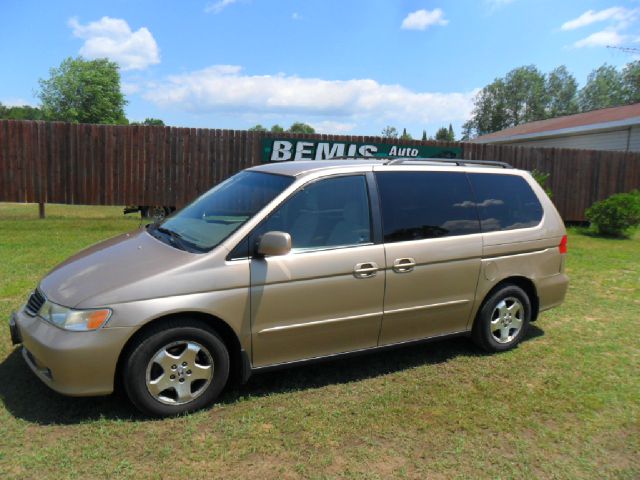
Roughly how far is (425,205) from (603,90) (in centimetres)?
6588

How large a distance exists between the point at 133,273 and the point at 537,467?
2.87 m

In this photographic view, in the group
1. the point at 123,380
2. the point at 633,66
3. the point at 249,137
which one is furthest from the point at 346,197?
the point at 633,66

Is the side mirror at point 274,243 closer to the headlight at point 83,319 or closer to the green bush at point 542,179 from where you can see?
the headlight at point 83,319

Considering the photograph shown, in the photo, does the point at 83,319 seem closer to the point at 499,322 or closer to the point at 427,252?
the point at 427,252

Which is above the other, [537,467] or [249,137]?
[249,137]

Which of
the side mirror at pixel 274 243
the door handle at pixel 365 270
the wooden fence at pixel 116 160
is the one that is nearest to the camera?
the side mirror at pixel 274 243

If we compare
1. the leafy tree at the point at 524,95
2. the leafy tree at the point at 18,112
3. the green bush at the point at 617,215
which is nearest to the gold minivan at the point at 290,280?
the green bush at the point at 617,215

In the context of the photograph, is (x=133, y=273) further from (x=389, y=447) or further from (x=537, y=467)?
(x=537, y=467)

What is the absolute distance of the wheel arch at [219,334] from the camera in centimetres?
328

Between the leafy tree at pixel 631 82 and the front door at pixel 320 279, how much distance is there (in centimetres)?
6256

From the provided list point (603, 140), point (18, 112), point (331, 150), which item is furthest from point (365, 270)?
point (18, 112)

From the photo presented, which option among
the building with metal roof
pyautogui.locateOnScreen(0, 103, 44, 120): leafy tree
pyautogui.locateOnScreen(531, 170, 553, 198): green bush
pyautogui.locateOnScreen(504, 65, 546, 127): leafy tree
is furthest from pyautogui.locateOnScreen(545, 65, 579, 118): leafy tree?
pyautogui.locateOnScreen(0, 103, 44, 120): leafy tree

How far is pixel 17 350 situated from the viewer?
14.3ft

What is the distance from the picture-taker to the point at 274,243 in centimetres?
345
